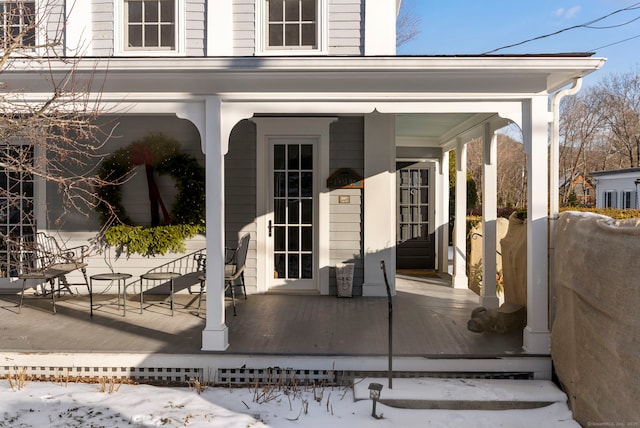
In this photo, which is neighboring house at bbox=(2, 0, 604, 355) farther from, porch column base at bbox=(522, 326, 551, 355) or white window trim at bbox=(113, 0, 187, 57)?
porch column base at bbox=(522, 326, 551, 355)

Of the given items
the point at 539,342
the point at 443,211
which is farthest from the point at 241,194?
the point at 539,342

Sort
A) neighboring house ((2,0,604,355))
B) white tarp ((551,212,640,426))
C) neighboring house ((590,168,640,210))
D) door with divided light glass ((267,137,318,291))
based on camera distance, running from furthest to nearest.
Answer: neighboring house ((590,168,640,210)) → door with divided light glass ((267,137,318,291)) → neighboring house ((2,0,604,355)) → white tarp ((551,212,640,426))

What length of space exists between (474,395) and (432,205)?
6.00 metres

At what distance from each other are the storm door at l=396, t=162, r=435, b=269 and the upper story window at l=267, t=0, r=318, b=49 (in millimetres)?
3568

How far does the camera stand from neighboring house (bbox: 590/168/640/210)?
73.1 feet

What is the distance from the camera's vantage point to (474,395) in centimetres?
430

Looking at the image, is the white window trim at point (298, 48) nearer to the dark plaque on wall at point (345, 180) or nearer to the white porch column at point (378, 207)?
the white porch column at point (378, 207)

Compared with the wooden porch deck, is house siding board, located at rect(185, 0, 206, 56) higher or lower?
higher

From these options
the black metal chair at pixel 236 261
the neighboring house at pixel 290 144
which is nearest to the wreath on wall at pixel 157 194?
the neighboring house at pixel 290 144

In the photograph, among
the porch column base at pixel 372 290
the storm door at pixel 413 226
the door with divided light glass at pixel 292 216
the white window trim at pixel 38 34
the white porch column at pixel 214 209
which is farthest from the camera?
the storm door at pixel 413 226

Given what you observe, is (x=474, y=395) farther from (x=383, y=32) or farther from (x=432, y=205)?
(x=432, y=205)

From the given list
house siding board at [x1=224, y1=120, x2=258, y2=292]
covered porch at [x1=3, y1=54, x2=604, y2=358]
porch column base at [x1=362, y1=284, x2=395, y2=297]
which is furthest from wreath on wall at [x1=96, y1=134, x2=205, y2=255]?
porch column base at [x1=362, y1=284, x2=395, y2=297]

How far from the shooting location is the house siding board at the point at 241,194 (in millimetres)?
7438

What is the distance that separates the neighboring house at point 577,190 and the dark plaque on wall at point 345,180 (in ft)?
77.8
